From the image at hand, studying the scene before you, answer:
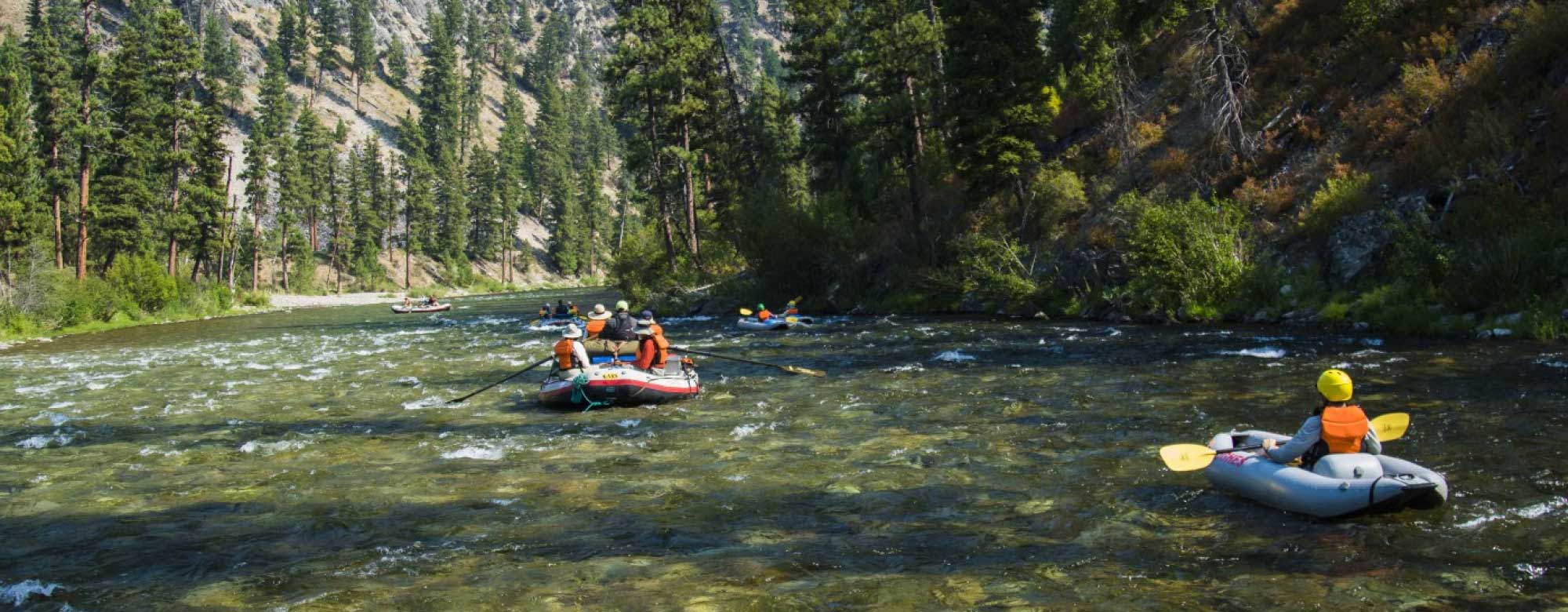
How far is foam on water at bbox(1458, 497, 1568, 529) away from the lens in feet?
23.5

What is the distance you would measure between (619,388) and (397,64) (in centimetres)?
13836

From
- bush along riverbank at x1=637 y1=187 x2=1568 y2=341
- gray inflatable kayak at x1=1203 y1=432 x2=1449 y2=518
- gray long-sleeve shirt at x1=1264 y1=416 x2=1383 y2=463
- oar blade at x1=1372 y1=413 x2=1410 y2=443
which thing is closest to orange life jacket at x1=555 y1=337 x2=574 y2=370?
gray inflatable kayak at x1=1203 y1=432 x2=1449 y2=518

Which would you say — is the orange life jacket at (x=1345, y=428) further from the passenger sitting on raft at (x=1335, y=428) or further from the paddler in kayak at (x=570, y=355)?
the paddler in kayak at (x=570, y=355)

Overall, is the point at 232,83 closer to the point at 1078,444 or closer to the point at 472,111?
the point at 472,111

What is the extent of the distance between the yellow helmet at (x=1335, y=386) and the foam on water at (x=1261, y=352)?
353 inches

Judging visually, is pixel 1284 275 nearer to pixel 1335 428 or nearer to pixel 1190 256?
pixel 1190 256

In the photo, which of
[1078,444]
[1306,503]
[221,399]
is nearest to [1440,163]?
[1078,444]

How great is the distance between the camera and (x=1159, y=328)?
21984mm

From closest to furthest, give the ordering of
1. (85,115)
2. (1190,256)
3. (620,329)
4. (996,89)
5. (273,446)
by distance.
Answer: (273,446)
(620,329)
(1190,256)
(996,89)
(85,115)

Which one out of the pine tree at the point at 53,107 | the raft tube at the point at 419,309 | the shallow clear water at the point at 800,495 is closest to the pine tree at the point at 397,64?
the raft tube at the point at 419,309

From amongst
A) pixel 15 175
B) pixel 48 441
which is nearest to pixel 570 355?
pixel 48 441

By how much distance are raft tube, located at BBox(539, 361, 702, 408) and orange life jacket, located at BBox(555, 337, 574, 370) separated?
25 cm

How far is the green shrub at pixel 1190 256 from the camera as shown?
2284 centimetres

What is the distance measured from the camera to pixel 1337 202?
72.5 feet
